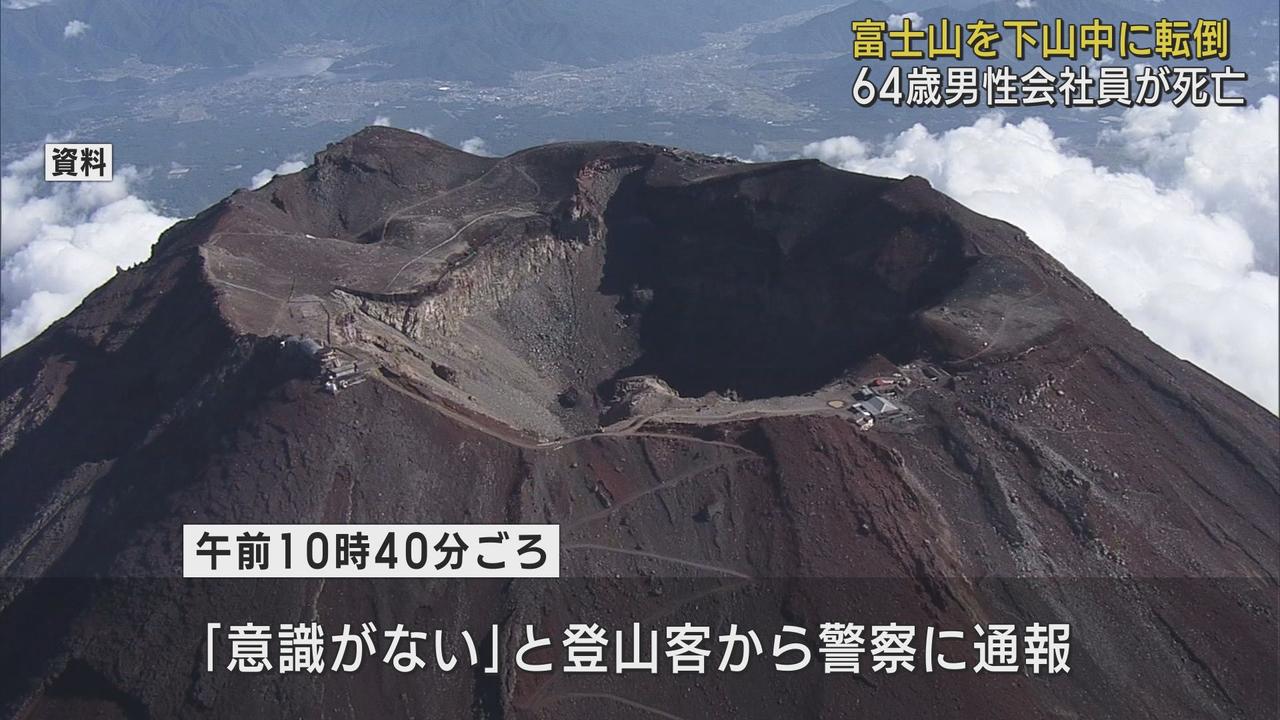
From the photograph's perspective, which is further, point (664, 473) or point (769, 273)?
point (769, 273)

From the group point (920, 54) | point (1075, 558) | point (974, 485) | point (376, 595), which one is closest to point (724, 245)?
point (920, 54)

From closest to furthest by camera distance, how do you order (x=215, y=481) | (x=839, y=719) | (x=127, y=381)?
1. (x=839, y=719)
2. (x=215, y=481)
3. (x=127, y=381)

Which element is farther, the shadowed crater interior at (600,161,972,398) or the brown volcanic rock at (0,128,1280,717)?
the shadowed crater interior at (600,161,972,398)

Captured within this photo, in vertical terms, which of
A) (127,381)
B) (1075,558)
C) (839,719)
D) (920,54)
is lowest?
(839,719)

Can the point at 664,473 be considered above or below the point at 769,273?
below

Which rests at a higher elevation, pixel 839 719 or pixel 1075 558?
pixel 1075 558

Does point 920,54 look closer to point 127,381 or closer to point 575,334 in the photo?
point 575,334

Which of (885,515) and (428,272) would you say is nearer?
(885,515)

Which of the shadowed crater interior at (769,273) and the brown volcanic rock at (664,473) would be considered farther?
the shadowed crater interior at (769,273)
